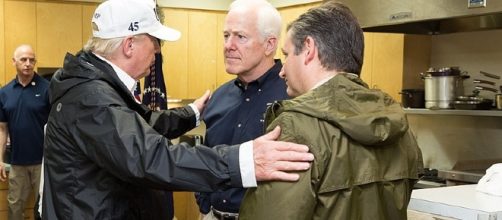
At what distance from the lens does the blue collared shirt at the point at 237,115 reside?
222 centimetres

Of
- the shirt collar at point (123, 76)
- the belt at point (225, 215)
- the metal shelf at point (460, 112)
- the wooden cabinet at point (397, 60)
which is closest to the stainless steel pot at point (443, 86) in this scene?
the metal shelf at point (460, 112)

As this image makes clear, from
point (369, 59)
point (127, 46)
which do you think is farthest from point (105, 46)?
point (369, 59)

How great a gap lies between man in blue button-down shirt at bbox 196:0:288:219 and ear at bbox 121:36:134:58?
55 cm

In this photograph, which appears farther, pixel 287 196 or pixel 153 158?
pixel 153 158

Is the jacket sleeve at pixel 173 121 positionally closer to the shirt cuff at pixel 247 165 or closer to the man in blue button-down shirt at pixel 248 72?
the man in blue button-down shirt at pixel 248 72

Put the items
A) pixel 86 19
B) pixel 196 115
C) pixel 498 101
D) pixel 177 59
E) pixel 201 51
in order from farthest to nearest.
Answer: pixel 201 51 < pixel 177 59 < pixel 86 19 < pixel 498 101 < pixel 196 115

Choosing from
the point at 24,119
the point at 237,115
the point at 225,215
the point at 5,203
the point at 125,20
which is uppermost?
the point at 125,20

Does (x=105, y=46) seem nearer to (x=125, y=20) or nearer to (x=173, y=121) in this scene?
(x=125, y=20)

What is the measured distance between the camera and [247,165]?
146 cm

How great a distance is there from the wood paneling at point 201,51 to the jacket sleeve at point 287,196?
4.97m

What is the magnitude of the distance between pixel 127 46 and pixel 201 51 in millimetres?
4504

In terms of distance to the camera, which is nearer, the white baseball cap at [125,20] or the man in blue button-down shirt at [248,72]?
the white baseball cap at [125,20]

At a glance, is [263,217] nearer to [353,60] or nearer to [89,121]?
[353,60]

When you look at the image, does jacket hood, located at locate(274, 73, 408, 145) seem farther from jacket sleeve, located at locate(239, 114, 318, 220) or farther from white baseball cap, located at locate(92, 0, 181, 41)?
white baseball cap, located at locate(92, 0, 181, 41)
